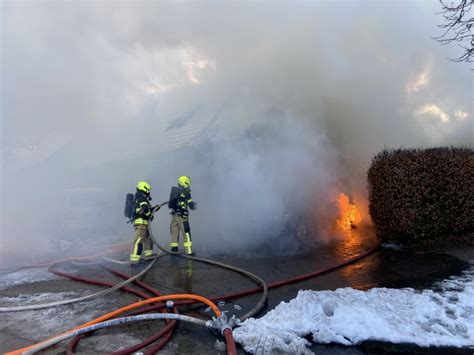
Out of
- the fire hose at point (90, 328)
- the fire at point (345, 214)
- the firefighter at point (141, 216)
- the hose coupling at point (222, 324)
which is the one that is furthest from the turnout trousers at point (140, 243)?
the fire at point (345, 214)

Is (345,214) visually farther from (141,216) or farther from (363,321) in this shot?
(363,321)

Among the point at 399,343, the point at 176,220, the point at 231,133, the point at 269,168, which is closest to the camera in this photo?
the point at 399,343

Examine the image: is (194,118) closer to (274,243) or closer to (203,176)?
(203,176)

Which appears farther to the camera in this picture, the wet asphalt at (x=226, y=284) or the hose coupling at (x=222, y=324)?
the wet asphalt at (x=226, y=284)

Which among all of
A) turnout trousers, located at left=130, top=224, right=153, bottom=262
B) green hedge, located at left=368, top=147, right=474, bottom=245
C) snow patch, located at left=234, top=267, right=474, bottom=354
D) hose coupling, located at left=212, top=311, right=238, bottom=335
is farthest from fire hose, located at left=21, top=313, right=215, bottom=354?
green hedge, located at left=368, top=147, right=474, bottom=245

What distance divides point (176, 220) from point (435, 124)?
6.68 m

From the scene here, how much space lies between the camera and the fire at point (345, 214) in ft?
26.6

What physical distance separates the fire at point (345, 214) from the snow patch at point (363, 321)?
4.20m

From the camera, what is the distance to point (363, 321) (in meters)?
3.24

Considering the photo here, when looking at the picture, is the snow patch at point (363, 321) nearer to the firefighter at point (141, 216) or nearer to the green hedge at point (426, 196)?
the green hedge at point (426, 196)

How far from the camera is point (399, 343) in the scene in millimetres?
2986

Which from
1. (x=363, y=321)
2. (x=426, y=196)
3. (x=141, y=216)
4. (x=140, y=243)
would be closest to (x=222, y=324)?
(x=363, y=321)

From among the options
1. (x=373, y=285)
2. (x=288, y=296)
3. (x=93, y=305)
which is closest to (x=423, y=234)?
(x=373, y=285)

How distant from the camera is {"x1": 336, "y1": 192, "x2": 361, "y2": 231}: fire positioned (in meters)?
8.12
